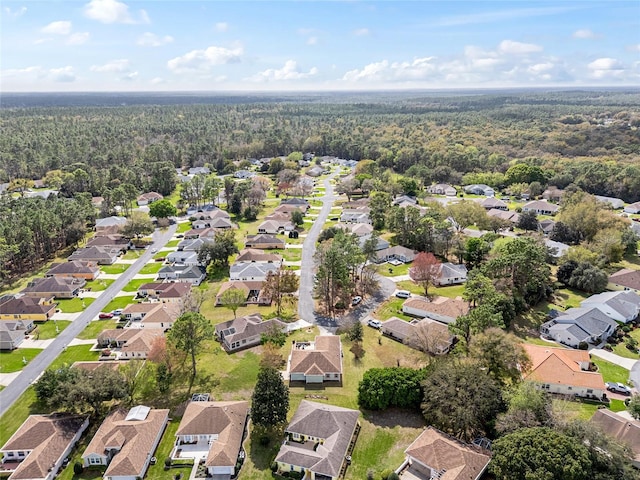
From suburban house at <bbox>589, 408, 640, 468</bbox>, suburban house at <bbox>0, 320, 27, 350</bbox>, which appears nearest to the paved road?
suburban house at <bbox>0, 320, 27, 350</bbox>

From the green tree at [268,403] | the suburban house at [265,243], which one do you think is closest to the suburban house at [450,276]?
the suburban house at [265,243]

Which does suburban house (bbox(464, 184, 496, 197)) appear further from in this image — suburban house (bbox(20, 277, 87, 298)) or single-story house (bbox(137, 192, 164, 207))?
suburban house (bbox(20, 277, 87, 298))

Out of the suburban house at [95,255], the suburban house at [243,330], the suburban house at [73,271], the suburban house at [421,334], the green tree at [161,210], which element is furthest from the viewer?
the green tree at [161,210]

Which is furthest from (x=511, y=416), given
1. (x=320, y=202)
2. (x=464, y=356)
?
(x=320, y=202)

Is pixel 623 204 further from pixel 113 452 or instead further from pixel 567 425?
pixel 113 452

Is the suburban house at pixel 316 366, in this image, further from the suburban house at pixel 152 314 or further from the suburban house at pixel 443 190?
the suburban house at pixel 443 190
